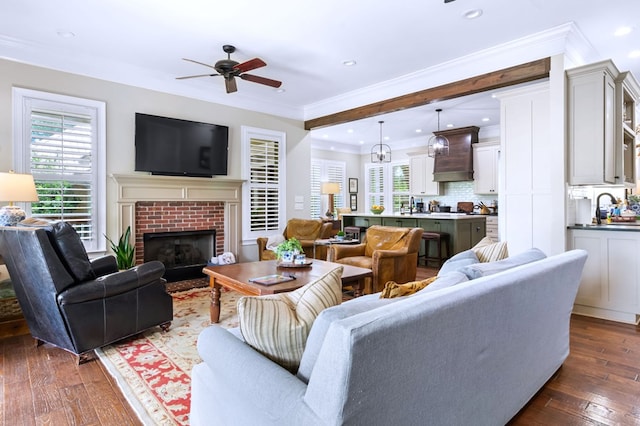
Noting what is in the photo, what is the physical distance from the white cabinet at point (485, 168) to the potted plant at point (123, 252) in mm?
7011

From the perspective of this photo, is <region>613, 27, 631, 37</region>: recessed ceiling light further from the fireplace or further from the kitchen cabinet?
the fireplace

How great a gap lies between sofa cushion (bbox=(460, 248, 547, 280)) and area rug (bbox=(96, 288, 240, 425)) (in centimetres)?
163

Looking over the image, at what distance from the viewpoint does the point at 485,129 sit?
8219 mm

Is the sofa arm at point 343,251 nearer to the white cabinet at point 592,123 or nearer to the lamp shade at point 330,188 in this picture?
the white cabinet at point 592,123

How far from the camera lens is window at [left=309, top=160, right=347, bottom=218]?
384 inches

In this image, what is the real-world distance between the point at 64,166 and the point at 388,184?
7.87m

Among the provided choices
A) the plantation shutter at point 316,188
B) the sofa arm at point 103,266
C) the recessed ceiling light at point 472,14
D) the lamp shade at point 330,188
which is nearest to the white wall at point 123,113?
the sofa arm at point 103,266

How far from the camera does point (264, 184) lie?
5.96 metres

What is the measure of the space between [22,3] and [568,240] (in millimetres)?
5581

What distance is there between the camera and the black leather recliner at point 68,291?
2443mm

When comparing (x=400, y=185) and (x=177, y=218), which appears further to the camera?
(x=400, y=185)

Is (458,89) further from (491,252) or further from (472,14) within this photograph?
(491,252)

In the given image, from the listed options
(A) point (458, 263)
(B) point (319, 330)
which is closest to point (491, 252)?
(A) point (458, 263)

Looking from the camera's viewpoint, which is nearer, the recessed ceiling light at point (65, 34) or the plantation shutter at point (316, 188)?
the recessed ceiling light at point (65, 34)
